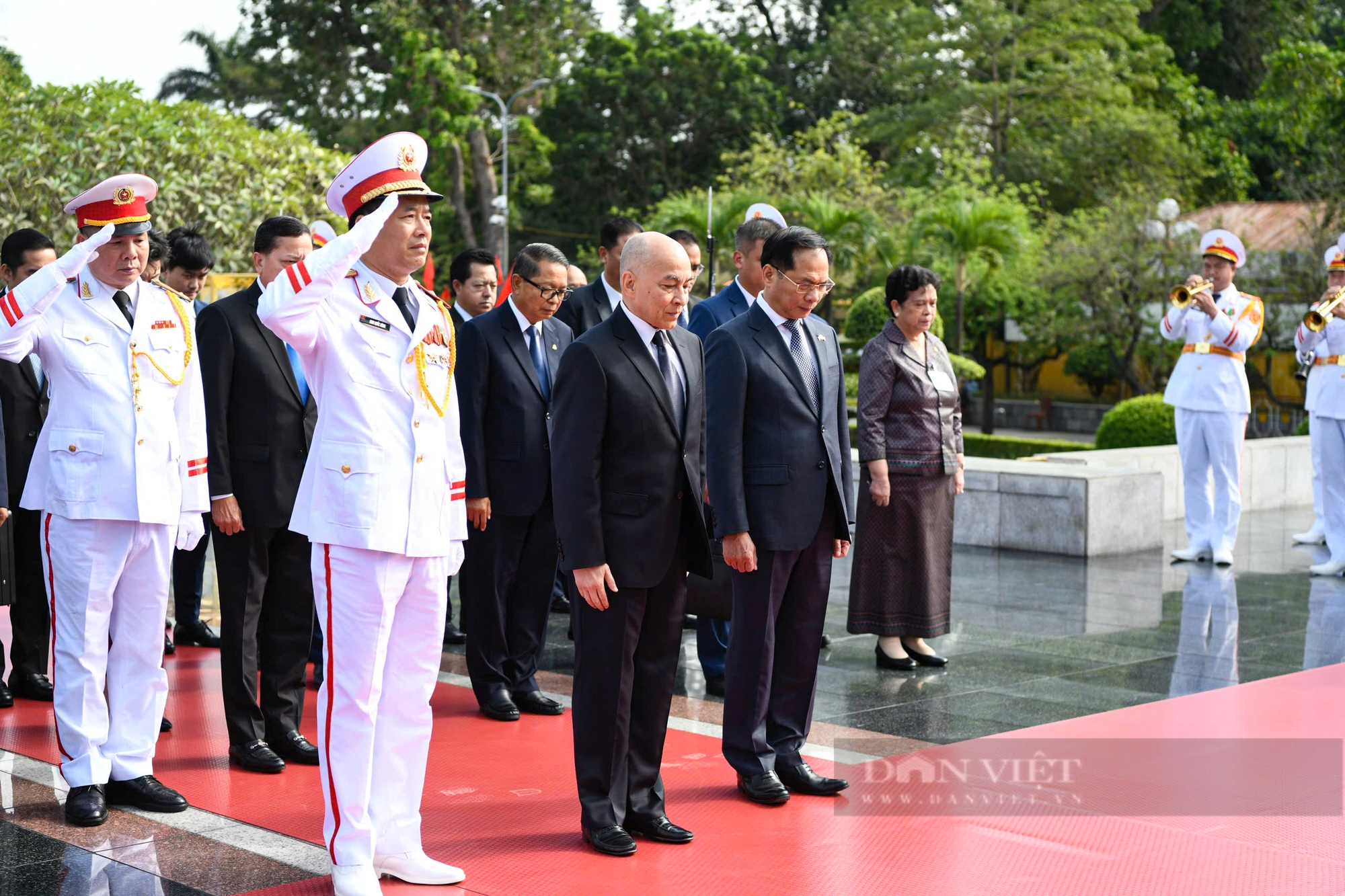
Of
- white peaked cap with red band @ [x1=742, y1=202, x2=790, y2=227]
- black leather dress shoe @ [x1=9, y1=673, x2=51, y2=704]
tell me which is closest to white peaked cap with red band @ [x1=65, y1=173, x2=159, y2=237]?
black leather dress shoe @ [x1=9, y1=673, x2=51, y2=704]

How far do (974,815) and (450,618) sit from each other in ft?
13.8

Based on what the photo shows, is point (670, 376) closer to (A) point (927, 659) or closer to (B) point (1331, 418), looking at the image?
(A) point (927, 659)

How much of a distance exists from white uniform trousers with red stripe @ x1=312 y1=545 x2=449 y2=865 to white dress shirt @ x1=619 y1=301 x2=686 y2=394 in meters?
0.97

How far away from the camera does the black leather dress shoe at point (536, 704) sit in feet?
21.3

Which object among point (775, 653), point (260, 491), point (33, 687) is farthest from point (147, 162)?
point (775, 653)

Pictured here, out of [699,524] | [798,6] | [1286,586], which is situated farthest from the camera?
[798,6]

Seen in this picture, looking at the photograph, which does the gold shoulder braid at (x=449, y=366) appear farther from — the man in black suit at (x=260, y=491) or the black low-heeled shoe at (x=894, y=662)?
the black low-heeled shoe at (x=894, y=662)

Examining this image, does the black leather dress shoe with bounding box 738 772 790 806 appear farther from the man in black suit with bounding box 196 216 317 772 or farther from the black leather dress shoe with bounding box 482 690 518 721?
the man in black suit with bounding box 196 216 317 772

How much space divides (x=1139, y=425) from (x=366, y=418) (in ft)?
47.1

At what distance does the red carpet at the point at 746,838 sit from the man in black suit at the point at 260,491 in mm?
304

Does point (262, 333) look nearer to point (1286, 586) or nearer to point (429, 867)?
point (429, 867)

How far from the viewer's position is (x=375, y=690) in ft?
13.6

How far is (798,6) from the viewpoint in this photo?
4425 centimetres

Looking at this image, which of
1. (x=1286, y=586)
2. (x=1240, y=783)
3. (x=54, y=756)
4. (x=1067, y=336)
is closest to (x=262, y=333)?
(x=54, y=756)
